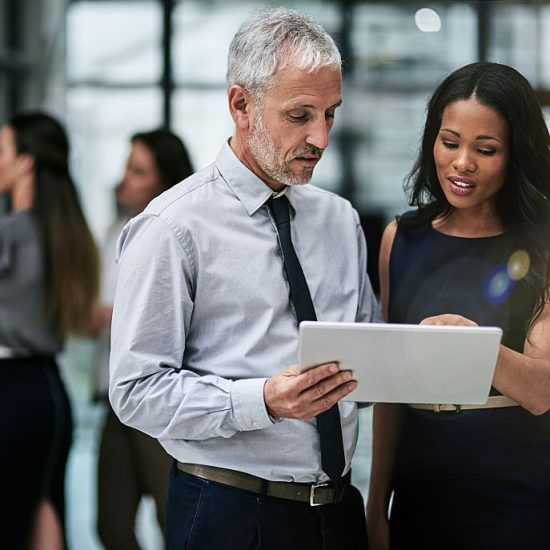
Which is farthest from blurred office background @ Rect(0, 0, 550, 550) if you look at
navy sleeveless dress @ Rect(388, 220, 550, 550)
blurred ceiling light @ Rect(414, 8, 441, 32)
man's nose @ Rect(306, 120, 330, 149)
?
man's nose @ Rect(306, 120, 330, 149)

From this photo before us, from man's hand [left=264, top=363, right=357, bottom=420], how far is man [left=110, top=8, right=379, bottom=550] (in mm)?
54

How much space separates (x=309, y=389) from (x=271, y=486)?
0.29 m

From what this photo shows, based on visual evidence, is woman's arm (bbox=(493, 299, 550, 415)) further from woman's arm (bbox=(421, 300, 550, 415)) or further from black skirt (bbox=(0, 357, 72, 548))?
black skirt (bbox=(0, 357, 72, 548))

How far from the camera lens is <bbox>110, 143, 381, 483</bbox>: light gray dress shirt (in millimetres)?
1804

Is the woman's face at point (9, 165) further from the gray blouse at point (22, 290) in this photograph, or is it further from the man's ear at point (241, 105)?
the man's ear at point (241, 105)

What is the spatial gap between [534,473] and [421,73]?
1.57 m

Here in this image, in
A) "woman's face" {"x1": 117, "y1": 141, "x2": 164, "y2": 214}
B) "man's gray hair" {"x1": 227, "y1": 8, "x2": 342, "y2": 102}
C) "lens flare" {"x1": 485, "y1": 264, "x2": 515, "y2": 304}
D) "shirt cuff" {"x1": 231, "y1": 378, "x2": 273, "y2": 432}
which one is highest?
"man's gray hair" {"x1": 227, "y1": 8, "x2": 342, "y2": 102}

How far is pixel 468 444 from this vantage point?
200cm

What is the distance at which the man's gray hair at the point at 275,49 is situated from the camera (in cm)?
182

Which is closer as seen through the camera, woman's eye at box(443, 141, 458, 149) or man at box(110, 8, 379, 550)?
man at box(110, 8, 379, 550)

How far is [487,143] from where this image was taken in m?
1.92

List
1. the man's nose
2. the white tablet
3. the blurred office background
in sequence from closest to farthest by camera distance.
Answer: the white tablet
the man's nose
the blurred office background

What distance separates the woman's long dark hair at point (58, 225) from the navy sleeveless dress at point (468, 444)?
3.93ft

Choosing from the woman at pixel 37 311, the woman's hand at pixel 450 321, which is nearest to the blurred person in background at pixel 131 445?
the woman at pixel 37 311
